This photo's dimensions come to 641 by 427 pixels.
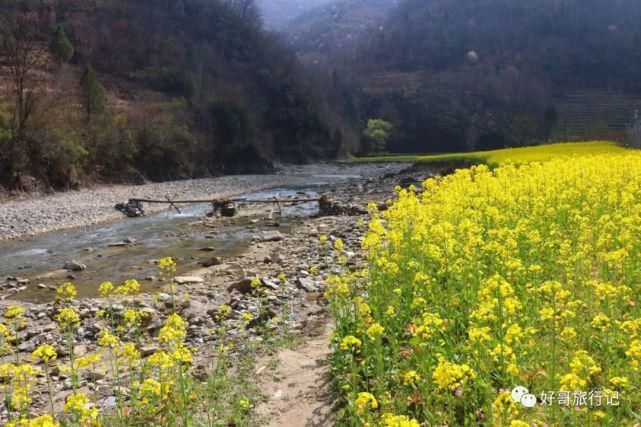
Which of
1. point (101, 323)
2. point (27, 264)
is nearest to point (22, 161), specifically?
point (27, 264)

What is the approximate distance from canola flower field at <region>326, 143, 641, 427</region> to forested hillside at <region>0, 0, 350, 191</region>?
27.1 m

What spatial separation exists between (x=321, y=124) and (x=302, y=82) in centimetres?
1218

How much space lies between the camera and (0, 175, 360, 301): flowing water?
1266cm

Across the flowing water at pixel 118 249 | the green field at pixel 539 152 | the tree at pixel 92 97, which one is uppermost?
the tree at pixel 92 97

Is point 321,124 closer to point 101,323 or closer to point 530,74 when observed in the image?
point 101,323

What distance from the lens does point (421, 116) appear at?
107 meters

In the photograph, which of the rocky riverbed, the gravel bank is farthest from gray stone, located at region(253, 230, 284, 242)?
the gravel bank

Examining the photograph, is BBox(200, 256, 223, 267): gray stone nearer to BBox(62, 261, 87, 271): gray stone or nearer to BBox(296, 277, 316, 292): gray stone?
BBox(62, 261, 87, 271): gray stone

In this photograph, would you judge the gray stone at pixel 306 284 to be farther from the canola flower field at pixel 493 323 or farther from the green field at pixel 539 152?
the green field at pixel 539 152

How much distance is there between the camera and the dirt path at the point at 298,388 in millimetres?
5031

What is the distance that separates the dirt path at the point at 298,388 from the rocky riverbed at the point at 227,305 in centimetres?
57

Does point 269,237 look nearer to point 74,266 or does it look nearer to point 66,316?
point 74,266

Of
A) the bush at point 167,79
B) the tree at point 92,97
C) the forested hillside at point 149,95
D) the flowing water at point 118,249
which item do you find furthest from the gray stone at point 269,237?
the bush at point 167,79

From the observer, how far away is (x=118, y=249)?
53.4ft
